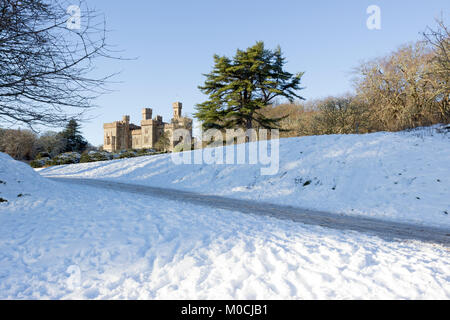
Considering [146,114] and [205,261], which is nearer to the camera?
[205,261]

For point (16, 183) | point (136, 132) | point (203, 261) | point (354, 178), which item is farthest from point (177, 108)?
point (203, 261)

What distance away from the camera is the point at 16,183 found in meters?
9.66

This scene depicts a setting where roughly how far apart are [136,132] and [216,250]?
208 ft

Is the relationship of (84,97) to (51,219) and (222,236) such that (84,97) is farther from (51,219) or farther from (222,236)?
(222,236)

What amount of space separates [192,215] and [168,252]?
2.34m

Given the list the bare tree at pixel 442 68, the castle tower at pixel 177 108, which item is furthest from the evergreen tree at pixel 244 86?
the castle tower at pixel 177 108

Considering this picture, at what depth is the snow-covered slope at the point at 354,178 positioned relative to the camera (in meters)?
7.84

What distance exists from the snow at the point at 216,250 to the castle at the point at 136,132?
158ft

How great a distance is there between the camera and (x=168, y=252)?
4.04 meters

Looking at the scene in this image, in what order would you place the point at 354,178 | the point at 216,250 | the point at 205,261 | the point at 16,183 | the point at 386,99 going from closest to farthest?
the point at 205,261, the point at 216,250, the point at 16,183, the point at 354,178, the point at 386,99

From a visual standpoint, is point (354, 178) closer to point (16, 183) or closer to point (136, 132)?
point (16, 183)

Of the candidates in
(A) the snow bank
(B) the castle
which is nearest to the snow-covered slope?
(A) the snow bank

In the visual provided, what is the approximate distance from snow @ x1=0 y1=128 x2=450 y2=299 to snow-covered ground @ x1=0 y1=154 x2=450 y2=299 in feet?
0.05

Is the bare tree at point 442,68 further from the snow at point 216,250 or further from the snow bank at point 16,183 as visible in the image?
the snow bank at point 16,183
